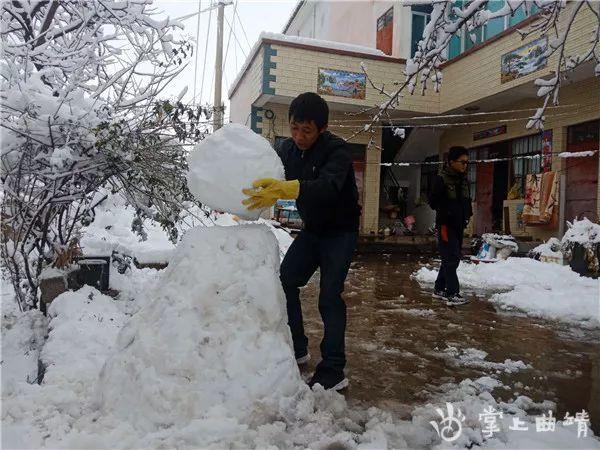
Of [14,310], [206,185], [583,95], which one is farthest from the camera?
[583,95]

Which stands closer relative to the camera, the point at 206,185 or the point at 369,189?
the point at 206,185

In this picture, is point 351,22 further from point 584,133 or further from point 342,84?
point 584,133

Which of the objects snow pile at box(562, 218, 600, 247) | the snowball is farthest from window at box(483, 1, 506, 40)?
the snowball

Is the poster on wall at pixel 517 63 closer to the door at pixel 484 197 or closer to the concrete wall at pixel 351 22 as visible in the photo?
the door at pixel 484 197

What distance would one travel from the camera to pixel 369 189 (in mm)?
13547

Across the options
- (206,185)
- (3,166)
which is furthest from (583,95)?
(3,166)

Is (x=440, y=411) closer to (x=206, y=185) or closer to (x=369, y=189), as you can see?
(x=206, y=185)

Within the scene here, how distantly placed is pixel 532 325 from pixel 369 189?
31.0 feet

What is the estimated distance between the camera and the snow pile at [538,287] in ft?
15.7

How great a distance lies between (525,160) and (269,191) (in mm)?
10895

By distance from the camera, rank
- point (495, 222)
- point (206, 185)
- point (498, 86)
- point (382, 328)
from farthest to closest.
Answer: point (495, 222), point (498, 86), point (382, 328), point (206, 185)

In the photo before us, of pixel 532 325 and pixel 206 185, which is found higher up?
pixel 206 185

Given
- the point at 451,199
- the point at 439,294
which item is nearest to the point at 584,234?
the point at 439,294

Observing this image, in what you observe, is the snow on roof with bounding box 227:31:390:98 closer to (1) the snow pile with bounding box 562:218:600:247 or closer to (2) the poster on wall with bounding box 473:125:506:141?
(2) the poster on wall with bounding box 473:125:506:141
